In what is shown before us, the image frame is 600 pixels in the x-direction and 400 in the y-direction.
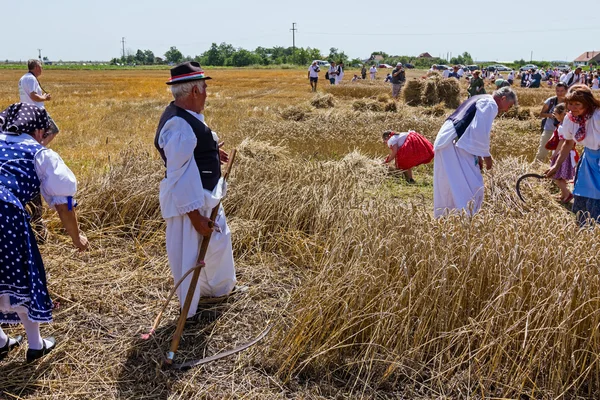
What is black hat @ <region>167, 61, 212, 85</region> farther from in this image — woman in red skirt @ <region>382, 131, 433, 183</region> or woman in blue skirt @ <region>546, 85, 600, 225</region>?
woman in red skirt @ <region>382, 131, 433, 183</region>

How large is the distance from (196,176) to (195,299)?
847 millimetres

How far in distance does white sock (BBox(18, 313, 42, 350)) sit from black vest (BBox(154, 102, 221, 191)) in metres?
1.17

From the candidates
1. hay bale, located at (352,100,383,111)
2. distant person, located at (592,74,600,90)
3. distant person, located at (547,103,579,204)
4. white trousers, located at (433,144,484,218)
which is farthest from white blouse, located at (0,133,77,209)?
distant person, located at (592,74,600,90)

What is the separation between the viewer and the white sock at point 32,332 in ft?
9.38

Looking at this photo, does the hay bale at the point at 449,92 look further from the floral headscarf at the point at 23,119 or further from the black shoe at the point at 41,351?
the black shoe at the point at 41,351

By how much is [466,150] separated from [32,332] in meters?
3.78

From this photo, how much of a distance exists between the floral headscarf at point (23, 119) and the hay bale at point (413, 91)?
52.0 ft

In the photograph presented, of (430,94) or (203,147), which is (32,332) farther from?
(430,94)

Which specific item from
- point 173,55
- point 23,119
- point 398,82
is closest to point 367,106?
point 398,82

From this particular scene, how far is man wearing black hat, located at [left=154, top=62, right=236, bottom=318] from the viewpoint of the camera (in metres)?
2.96

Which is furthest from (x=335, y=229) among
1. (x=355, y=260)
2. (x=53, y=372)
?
(x=53, y=372)

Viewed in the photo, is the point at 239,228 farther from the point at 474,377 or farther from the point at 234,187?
the point at 474,377

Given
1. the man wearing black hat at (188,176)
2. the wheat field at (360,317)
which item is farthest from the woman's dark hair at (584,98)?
the man wearing black hat at (188,176)

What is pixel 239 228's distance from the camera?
4.55m
